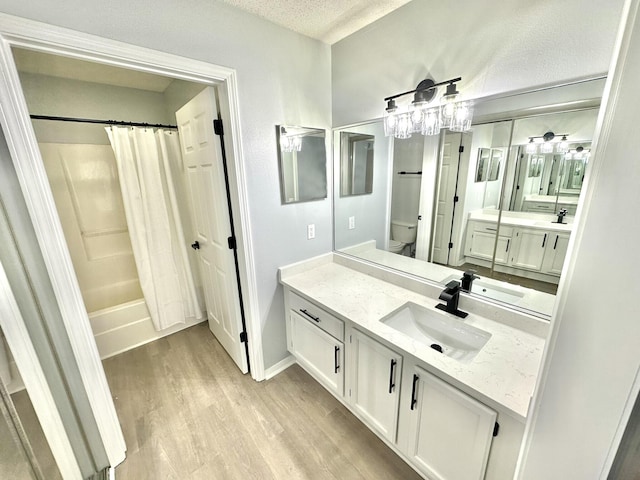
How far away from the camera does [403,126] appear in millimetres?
1594

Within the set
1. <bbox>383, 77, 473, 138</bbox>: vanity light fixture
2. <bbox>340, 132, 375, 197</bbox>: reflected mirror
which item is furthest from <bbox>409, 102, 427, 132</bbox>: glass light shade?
<bbox>340, 132, 375, 197</bbox>: reflected mirror

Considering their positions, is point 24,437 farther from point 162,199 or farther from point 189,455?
point 162,199

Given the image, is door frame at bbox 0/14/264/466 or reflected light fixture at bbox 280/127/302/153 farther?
reflected light fixture at bbox 280/127/302/153

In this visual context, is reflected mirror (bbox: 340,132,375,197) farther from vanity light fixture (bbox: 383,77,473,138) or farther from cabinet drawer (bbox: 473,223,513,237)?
cabinet drawer (bbox: 473,223,513,237)

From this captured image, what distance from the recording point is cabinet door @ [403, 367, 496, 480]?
39.8 inches

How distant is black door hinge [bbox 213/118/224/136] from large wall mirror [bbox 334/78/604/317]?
92 cm

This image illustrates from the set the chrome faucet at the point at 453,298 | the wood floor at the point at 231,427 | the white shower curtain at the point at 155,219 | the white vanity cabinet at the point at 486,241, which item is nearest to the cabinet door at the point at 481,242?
the white vanity cabinet at the point at 486,241

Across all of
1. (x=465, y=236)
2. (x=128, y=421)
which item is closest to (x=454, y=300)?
(x=465, y=236)

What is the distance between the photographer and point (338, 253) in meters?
2.21

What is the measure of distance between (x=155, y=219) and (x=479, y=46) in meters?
2.68

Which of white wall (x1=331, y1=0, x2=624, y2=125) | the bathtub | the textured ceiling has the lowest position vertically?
the bathtub

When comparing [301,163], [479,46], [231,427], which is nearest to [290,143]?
[301,163]

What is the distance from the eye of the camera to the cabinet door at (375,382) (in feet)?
4.28

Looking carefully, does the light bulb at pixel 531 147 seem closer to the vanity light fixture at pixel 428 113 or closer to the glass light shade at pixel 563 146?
the glass light shade at pixel 563 146
